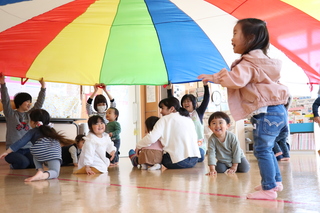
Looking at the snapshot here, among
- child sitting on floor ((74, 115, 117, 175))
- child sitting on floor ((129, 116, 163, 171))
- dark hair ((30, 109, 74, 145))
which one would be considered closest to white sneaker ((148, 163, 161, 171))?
child sitting on floor ((129, 116, 163, 171))

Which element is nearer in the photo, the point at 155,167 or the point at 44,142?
the point at 44,142

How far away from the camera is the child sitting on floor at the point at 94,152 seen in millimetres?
3168

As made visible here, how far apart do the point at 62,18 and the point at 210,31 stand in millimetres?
1414

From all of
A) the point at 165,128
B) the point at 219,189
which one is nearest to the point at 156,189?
the point at 219,189

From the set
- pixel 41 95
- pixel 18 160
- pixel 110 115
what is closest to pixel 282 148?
pixel 110 115

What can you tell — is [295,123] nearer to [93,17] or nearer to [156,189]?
[93,17]

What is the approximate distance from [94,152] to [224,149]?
1.17 m

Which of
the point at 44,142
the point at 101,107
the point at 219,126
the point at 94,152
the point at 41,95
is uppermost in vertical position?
the point at 41,95

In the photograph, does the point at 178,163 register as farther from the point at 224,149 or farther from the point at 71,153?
the point at 71,153

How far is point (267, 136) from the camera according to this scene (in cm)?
174

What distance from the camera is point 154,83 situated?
4.19 metres

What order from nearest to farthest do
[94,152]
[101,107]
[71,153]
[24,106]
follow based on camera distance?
[94,152], [24,106], [71,153], [101,107]

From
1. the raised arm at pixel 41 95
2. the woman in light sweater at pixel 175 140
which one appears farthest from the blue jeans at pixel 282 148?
the raised arm at pixel 41 95

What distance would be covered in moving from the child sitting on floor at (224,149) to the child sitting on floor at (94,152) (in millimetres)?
1004
